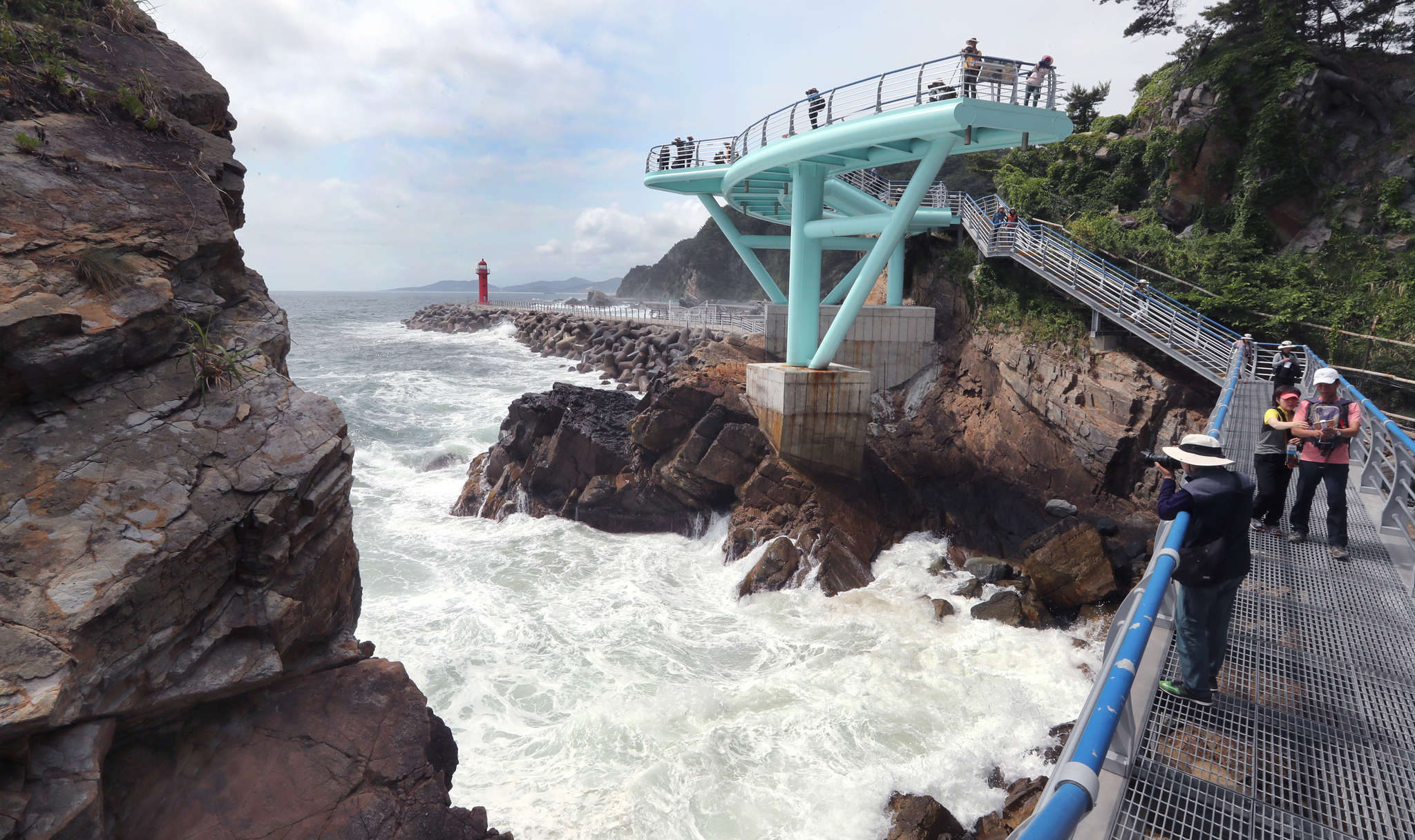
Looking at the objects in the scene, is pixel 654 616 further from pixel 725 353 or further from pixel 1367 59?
pixel 1367 59

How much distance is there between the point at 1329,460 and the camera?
5355mm

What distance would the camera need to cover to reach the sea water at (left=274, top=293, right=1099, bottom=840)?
6867 millimetres

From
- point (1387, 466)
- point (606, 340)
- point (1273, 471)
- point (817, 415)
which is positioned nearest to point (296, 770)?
point (1273, 471)

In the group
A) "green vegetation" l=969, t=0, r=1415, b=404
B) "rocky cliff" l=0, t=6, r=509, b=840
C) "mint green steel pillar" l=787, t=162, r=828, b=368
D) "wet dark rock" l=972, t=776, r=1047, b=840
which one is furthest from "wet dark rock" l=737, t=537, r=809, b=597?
"green vegetation" l=969, t=0, r=1415, b=404

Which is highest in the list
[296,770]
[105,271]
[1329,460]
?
[105,271]

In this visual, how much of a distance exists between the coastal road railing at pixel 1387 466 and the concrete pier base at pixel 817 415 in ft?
23.8

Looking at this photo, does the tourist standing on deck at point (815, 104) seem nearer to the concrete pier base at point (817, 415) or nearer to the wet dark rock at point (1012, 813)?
the concrete pier base at point (817, 415)

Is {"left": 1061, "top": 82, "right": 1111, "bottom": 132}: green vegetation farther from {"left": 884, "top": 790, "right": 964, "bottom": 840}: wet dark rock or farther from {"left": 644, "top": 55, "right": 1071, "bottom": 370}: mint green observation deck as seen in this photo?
{"left": 884, "top": 790, "right": 964, "bottom": 840}: wet dark rock

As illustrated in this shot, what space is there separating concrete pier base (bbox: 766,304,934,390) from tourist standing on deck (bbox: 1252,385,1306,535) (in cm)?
1109

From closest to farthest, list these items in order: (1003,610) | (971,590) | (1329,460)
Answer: (1329,460), (1003,610), (971,590)

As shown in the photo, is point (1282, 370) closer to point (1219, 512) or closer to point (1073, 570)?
point (1073, 570)

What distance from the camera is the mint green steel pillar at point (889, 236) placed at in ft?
38.2

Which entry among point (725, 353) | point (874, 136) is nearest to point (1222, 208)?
point (874, 136)

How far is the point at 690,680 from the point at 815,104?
426 inches
